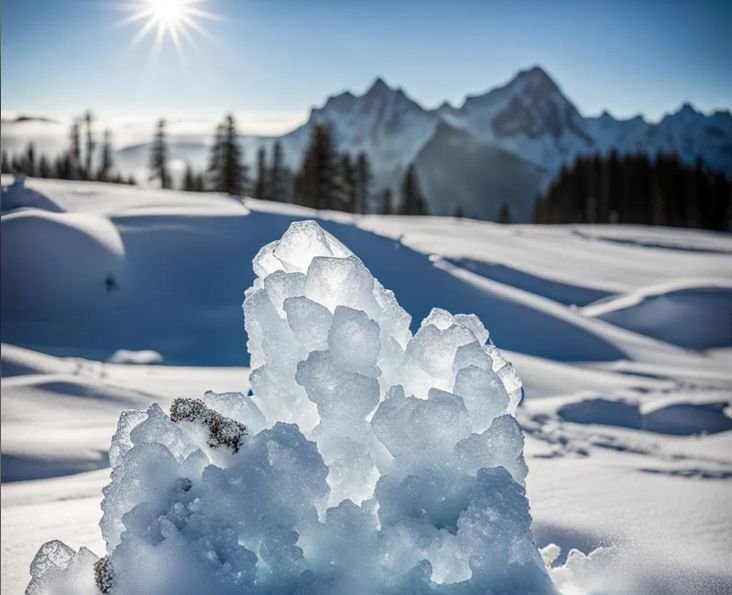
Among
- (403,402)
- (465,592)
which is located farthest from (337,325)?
(465,592)

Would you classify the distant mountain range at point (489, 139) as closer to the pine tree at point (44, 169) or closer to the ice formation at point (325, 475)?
the pine tree at point (44, 169)

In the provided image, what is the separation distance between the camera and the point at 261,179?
46188 mm

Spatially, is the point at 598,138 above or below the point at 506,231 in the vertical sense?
above

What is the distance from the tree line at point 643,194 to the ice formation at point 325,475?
62.3 m

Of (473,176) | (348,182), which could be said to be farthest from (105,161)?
(473,176)

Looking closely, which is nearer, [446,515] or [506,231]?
[446,515]

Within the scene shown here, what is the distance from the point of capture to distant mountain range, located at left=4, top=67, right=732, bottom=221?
143m

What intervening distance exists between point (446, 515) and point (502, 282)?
54.8ft

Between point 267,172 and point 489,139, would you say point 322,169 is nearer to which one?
point 267,172

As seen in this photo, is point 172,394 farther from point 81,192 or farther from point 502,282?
point 81,192

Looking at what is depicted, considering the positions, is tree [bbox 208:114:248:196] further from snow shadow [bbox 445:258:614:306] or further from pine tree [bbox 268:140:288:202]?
snow shadow [bbox 445:258:614:306]

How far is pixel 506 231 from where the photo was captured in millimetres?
28234

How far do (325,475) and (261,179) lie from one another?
4586 centimetres

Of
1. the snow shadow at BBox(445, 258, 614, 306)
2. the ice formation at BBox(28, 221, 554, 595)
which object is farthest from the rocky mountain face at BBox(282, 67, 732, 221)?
the ice formation at BBox(28, 221, 554, 595)
